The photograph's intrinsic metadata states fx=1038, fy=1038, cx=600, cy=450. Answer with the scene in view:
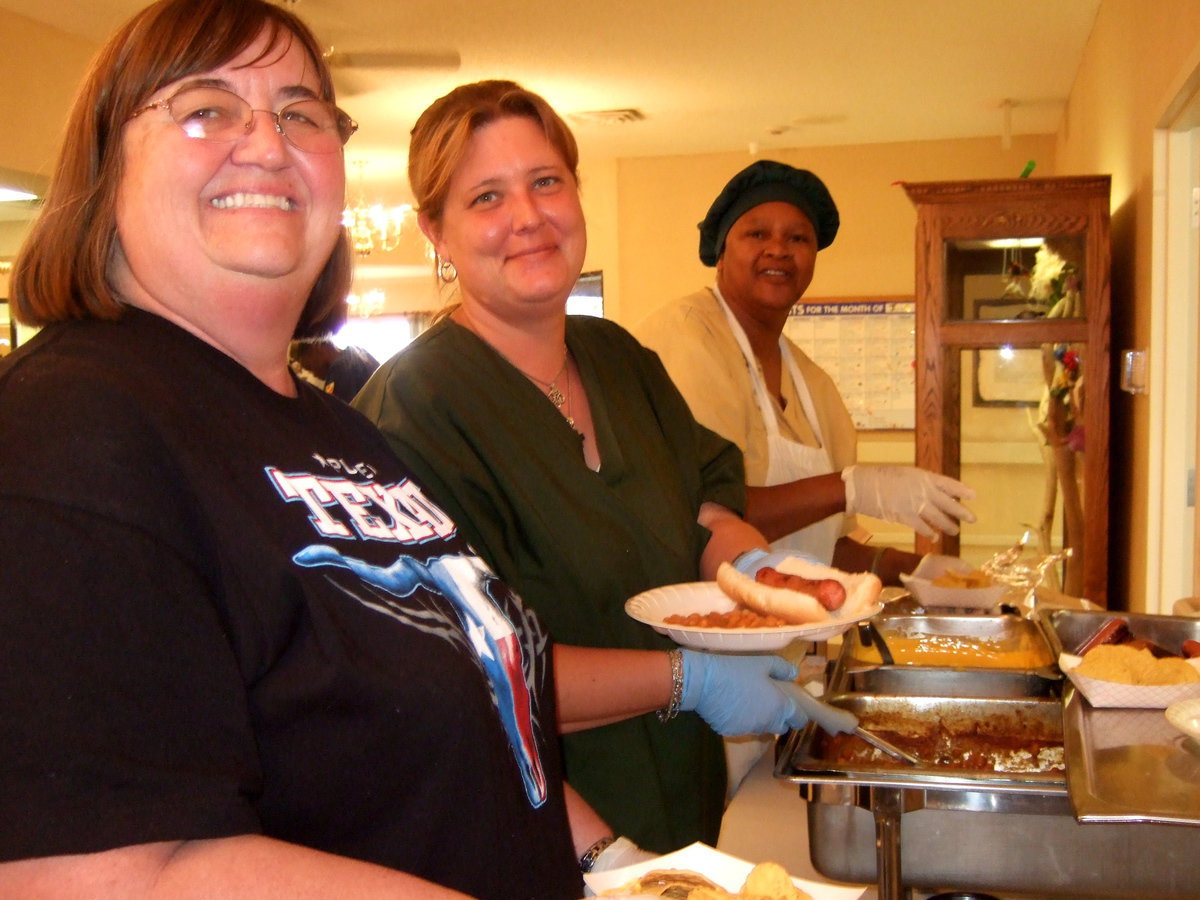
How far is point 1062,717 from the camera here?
1.46 meters

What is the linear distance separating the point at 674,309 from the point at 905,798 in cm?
162

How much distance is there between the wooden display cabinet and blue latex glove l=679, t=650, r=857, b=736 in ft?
8.04

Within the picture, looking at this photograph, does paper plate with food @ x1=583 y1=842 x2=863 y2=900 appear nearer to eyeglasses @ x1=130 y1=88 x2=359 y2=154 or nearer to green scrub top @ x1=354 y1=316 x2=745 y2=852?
green scrub top @ x1=354 y1=316 x2=745 y2=852

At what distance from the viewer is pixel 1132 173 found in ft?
10.6

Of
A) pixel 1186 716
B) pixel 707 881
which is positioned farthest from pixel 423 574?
pixel 1186 716

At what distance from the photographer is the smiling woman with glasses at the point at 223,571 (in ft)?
1.77

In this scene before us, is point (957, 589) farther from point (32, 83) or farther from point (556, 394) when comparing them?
point (32, 83)

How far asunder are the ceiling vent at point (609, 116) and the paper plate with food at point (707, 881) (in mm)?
5433

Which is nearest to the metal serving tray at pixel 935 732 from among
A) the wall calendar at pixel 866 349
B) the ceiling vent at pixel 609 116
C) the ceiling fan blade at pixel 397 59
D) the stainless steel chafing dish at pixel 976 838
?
the stainless steel chafing dish at pixel 976 838

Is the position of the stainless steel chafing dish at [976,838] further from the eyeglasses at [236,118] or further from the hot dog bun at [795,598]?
the eyeglasses at [236,118]

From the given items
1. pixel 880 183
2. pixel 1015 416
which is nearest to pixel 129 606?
pixel 1015 416

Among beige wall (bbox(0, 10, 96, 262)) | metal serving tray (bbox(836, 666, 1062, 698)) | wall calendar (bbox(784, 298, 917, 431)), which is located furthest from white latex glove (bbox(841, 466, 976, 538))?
wall calendar (bbox(784, 298, 917, 431))

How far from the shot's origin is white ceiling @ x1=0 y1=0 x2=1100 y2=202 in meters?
4.20

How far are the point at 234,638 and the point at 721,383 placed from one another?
186 centimetres
